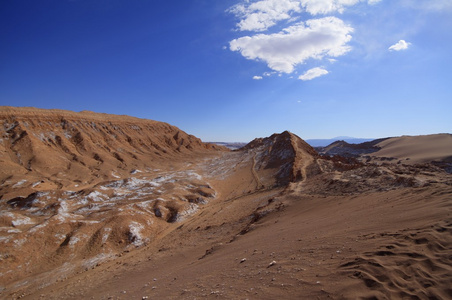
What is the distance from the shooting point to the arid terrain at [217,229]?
550cm

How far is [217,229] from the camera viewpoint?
62.1 feet

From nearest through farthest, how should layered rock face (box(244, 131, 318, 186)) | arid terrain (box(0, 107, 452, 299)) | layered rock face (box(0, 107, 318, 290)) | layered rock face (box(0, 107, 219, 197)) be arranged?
arid terrain (box(0, 107, 452, 299)), layered rock face (box(0, 107, 318, 290)), layered rock face (box(244, 131, 318, 186)), layered rock face (box(0, 107, 219, 197))

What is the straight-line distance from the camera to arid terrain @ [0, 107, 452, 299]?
5500 millimetres

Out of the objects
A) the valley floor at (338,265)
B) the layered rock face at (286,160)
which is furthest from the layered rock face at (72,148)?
the valley floor at (338,265)

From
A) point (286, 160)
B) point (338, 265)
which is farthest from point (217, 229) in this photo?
point (286, 160)

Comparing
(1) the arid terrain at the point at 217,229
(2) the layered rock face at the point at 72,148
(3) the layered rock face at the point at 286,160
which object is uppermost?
(2) the layered rock face at the point at 72,148

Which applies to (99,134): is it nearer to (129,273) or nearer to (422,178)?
(129,273)

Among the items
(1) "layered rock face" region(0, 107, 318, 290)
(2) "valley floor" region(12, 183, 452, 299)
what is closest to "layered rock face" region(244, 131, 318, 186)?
(1) "layered rock face" region(0, 107, 318, 290)

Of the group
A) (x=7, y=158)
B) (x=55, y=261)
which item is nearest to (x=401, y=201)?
(x=55, y=261)

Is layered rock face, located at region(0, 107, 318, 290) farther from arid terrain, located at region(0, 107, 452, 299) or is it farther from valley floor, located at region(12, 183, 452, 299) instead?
valley floor, located at region(12, 183, 452, 299)

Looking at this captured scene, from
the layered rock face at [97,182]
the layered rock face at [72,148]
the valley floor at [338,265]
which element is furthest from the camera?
the layered rock face at [72,148]

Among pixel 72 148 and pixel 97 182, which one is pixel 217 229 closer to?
pixel 97 182

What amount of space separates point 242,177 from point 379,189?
93.8 ft

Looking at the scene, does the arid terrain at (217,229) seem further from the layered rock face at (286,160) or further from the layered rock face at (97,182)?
the layered rock face at (286,160)
